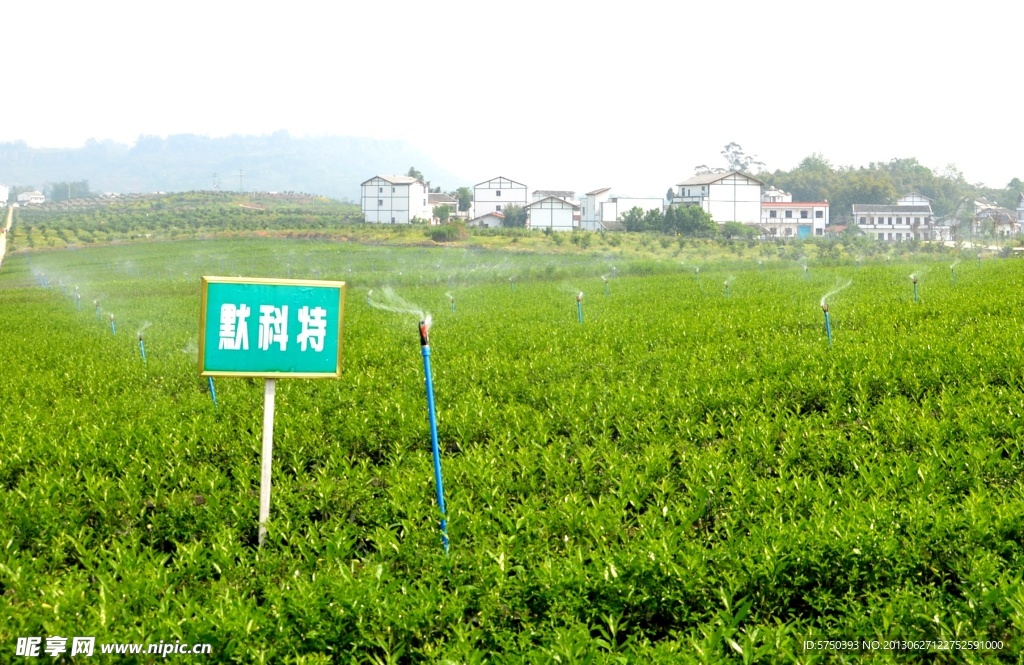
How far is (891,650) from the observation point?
4.46 meters

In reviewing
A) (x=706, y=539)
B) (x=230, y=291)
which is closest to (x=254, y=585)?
(x=230, y=291)

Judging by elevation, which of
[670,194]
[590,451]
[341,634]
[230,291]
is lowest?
[341,634]

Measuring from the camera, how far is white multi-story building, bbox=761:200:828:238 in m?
85.4

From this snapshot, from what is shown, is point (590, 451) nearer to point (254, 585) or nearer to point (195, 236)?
point (254, 585)

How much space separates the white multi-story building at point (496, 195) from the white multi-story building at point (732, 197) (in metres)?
19.7

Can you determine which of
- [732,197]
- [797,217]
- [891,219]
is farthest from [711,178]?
[891,219]

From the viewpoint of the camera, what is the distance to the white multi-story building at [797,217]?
85438 mm

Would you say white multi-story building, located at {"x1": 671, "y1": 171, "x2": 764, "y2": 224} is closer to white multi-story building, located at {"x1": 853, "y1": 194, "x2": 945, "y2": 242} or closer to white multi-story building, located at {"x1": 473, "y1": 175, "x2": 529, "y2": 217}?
white multi-story building, located at {"x1": 853, "y1": 194, "x2": 945, "y2": 242}

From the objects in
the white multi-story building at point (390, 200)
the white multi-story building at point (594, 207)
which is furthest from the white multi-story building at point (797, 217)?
the white multi-story building at point (390, 200)

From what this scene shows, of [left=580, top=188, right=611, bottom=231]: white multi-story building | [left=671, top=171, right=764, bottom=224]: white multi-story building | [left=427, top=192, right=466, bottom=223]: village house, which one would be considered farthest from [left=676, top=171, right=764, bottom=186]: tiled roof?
[left=427, top=192, right=466, bottom=223]: village house

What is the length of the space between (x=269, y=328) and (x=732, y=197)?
8004 cm

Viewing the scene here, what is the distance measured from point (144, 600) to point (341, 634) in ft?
4.26

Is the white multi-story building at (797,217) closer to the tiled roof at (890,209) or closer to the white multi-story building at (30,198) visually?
the tiled roof at (890,209)

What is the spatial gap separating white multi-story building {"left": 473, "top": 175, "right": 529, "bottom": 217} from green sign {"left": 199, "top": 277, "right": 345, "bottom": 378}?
85.6 meters
